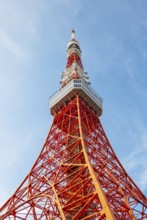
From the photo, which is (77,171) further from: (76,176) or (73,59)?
(73,59)

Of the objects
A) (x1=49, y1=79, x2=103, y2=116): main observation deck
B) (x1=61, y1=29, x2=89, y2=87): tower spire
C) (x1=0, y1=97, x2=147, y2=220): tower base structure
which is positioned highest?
(x1=61, y1=29, x2=89, y2=87): tower spire

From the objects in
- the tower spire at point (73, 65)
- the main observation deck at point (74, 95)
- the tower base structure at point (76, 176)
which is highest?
the tower spire at point (73, 65)

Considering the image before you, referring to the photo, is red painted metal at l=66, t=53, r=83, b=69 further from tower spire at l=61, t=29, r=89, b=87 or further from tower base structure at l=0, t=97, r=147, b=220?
tower base structure at l=0, t=97, r=147, b=220

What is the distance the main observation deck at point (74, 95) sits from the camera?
55.3ft

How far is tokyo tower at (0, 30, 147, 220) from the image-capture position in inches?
384

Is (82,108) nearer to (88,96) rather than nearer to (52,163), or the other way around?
(88,96)

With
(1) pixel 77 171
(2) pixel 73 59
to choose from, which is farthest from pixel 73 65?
(1) pixel 77 171

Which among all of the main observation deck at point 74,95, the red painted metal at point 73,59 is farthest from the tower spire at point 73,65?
the main observation deck at point 74,95

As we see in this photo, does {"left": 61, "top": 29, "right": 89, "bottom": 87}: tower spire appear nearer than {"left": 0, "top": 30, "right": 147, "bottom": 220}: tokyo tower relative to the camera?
No

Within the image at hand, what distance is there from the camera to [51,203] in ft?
39.9

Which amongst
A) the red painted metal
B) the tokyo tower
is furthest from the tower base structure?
the red painted metal

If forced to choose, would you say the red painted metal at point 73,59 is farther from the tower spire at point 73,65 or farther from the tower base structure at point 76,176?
the tower base structure at point 76,176

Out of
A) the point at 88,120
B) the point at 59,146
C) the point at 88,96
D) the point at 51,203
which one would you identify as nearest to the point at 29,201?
the point at 51,203

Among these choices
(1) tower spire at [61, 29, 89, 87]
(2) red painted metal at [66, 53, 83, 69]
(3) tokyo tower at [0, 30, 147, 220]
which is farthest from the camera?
(2) red painted metal at [66, 53, 83, 69]
